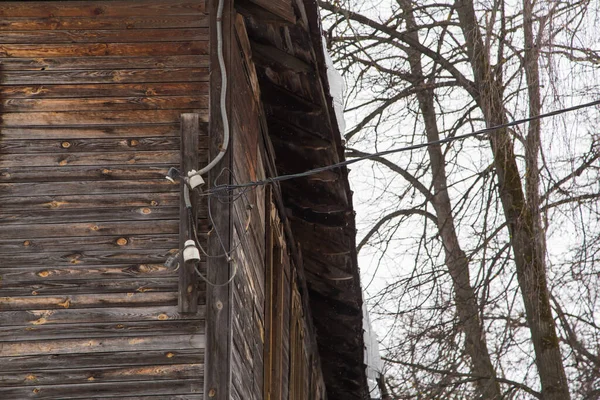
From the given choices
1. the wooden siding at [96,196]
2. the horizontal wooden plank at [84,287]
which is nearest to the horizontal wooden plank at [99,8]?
the wooden siding at [96,196]

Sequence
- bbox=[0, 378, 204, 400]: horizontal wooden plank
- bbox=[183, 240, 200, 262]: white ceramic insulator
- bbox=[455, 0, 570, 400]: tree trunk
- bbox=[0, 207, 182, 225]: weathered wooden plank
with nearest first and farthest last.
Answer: bbox=[183, 240, 200, 262]: white ceramic insulator, bbox=[0, 378, 204, 400]: horizontal wooden plank, bbox=[0, 207, 182, 225]: weathered wooden plank, bbox=[455, 0, 570, 400]: tree trunk

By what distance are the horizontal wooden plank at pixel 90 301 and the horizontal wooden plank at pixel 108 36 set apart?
156 cm

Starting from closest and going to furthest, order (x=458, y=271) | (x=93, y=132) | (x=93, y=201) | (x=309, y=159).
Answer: (x=93, y=201)
(x=93, y=132)
(x=309, y=159)
(x=458, y=271)

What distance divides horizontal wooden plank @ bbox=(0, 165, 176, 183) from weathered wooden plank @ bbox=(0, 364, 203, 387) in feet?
3.64

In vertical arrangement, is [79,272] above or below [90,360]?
above

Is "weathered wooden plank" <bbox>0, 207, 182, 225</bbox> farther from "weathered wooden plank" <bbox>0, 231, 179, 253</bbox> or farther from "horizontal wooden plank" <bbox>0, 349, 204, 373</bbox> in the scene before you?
"horizontal wooden plank" <bbox>0, 349, 204, 373</bbox>

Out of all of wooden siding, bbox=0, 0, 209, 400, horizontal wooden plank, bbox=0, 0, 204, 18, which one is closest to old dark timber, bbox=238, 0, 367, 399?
horizontal wooden plank, bbox=0, 0, 204, 18

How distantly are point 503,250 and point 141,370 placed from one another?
8.83m

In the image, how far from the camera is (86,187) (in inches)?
239

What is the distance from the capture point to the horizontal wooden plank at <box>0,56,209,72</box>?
6.25 metres

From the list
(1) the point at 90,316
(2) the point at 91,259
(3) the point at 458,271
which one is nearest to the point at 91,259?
(2) the point at 91,259

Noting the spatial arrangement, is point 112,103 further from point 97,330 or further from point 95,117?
point 97,330

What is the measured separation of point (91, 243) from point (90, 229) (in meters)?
0.09

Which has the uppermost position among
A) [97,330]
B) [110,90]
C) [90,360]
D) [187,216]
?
[110,90]
